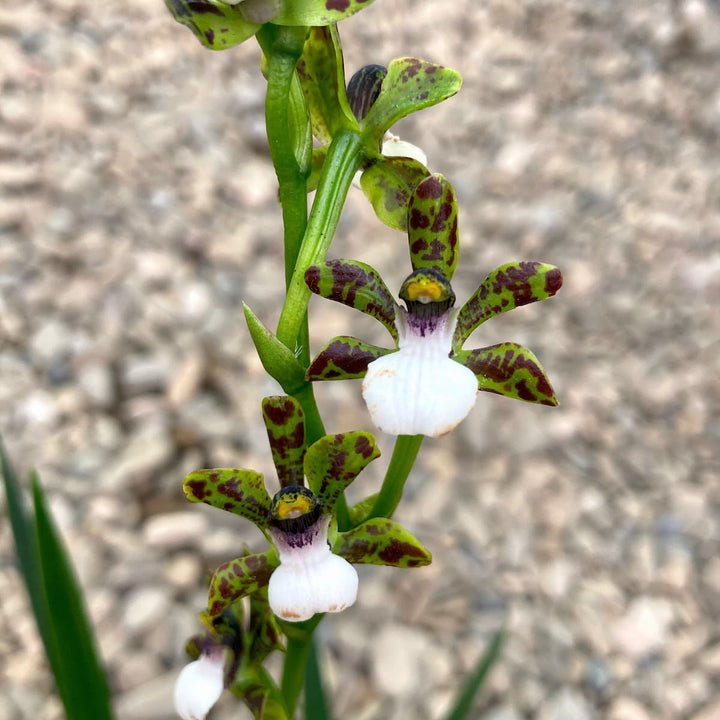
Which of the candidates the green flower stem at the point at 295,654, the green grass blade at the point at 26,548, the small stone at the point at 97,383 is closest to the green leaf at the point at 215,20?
the green flower stem at the point at 295,654

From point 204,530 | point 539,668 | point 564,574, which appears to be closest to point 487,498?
point 564,574

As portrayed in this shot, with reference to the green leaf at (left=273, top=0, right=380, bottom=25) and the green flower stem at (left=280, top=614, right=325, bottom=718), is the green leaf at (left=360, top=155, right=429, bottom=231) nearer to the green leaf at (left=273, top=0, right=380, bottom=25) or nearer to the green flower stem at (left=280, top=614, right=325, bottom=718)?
the green leaf at (left=273, top=0, right=380, bottom=25)

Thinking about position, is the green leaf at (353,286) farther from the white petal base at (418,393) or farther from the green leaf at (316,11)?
the green leaf at (316,11)

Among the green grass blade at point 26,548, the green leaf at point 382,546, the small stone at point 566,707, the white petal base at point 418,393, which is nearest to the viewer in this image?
the white petal base at point 418,393

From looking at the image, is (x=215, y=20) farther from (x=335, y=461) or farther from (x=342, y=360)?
(x=335, y=461)

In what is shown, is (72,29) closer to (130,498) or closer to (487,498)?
(130,498)

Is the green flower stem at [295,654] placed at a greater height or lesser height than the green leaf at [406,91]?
lesser

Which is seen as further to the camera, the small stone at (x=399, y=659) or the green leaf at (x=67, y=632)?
the small stone at (x=399, y=659)

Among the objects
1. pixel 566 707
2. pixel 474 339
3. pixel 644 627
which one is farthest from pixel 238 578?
pixel 474 339
